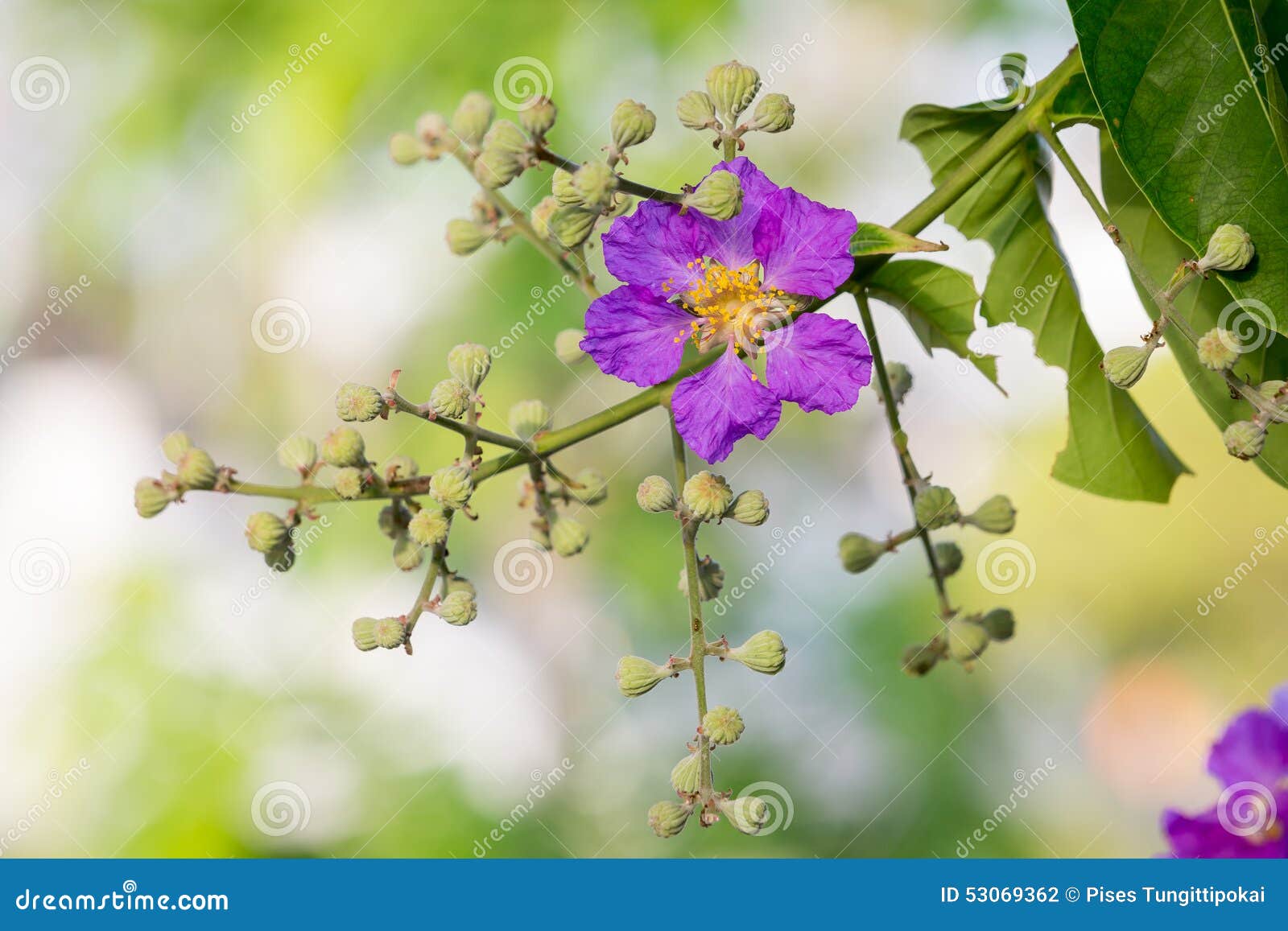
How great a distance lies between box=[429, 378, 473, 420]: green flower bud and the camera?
124cm

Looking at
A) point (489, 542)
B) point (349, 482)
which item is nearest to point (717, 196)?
point (349, 482)

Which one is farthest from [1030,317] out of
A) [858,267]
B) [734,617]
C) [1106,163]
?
[734,617]

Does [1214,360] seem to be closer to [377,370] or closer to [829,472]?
[829,472]

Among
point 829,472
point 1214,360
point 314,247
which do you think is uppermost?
point 1214,360

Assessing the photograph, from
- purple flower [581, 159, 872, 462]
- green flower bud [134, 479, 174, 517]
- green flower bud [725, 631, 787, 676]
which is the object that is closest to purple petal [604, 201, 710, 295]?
purple flower [581, 159, 872, 462]

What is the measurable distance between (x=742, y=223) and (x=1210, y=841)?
106cm

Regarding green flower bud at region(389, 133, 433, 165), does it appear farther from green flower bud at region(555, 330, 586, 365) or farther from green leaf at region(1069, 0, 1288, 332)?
green leaf at region(1069, 0, 1288, 332)

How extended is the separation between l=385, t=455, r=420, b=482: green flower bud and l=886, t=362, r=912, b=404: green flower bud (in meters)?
0.66

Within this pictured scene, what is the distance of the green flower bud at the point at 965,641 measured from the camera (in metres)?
1.53

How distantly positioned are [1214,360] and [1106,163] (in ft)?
1.40

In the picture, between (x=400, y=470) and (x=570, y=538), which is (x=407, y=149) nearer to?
(x=400, y=470)

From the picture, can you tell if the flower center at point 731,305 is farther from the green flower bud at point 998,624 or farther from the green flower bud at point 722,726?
the green flower bud at point 998,624

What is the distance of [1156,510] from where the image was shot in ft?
12.8

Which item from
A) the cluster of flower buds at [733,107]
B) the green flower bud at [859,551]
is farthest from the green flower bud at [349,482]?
the green flower bud at [859,551]
